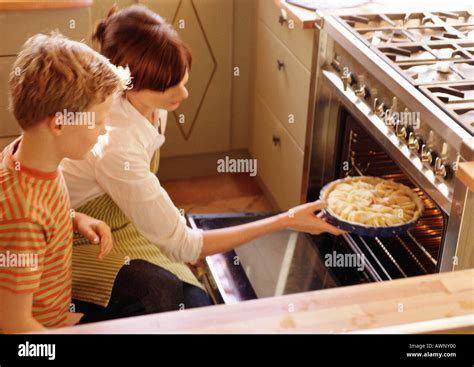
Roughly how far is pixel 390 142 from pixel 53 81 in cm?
84

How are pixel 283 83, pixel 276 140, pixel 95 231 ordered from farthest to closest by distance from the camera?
pixel 276 140, pixel 283 83, pixel 95 231

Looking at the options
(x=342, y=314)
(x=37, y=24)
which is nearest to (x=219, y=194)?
(x=37, y=24)

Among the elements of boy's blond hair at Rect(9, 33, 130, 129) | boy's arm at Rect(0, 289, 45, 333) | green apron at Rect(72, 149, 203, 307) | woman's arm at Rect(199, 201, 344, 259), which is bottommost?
green apron at Rect(72, 149, 203, 307)

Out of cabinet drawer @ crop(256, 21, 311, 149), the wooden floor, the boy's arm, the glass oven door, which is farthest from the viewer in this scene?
the wooden floor

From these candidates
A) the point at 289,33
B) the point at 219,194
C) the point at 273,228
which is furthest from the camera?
the point at 219,194

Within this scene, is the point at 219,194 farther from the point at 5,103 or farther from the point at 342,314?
the point at 342,314

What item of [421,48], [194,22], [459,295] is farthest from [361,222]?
[194,22]

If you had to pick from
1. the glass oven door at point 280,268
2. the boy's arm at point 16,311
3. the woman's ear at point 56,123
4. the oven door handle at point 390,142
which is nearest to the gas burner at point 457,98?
the oven door handle at point 390,142

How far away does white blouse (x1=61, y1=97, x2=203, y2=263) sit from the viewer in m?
1.70

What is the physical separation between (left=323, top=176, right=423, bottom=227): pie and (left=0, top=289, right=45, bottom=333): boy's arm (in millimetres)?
749

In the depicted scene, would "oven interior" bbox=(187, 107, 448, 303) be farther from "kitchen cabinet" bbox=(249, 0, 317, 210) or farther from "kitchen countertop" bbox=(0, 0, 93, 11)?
"kitchen countertop" bbox=(0, 0, 93, 11)

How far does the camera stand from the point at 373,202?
72.9 inches

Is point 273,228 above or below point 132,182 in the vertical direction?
below

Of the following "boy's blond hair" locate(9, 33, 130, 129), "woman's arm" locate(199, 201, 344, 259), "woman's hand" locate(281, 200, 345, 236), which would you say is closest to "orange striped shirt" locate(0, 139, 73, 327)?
"boy's blond hair" locate(9, 33, 130, 129)
